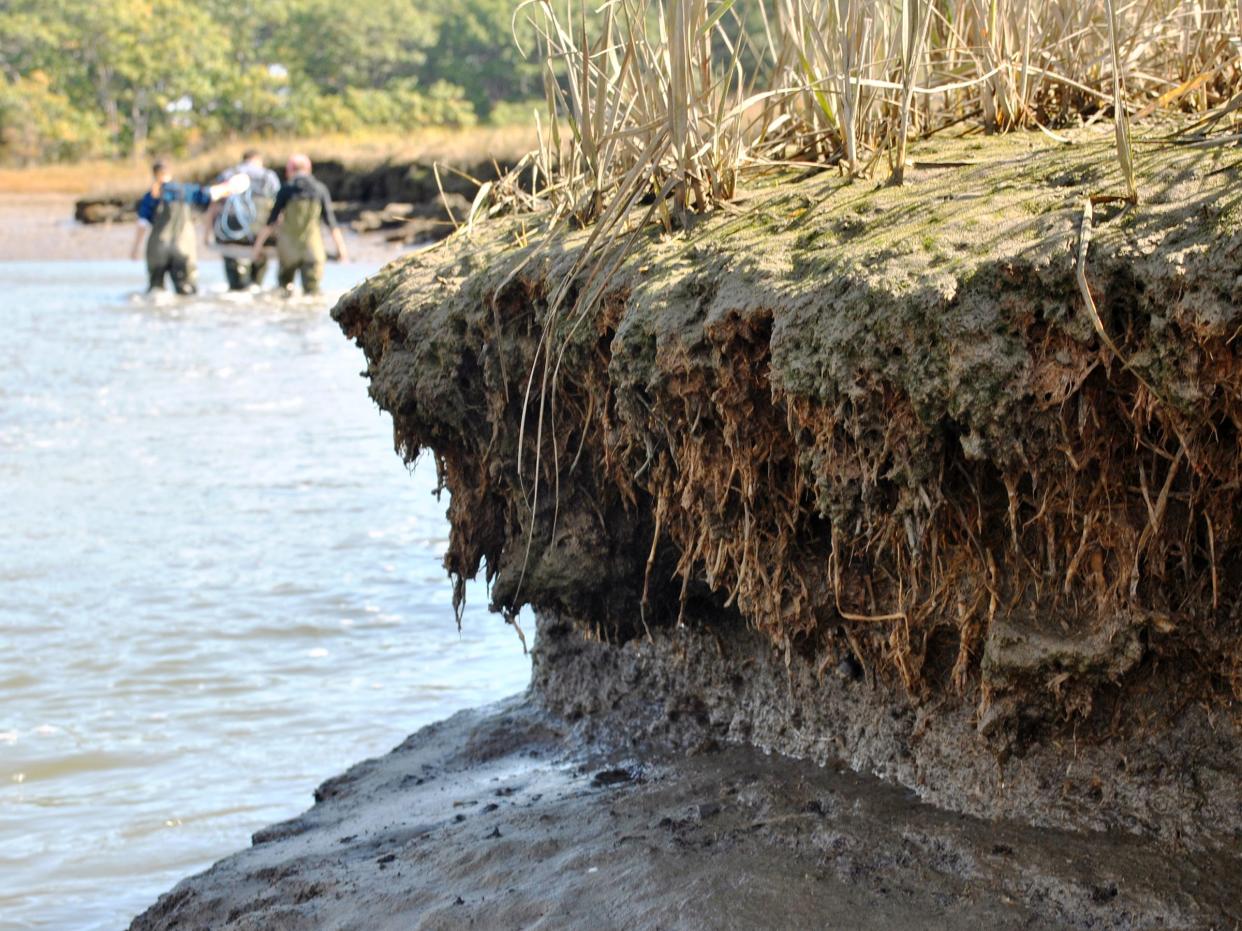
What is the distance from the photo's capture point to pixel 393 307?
9.73 feet

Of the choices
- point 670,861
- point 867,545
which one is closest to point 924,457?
point 867,545

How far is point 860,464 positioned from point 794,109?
4.10 feet

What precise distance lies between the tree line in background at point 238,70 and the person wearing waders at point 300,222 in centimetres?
4317

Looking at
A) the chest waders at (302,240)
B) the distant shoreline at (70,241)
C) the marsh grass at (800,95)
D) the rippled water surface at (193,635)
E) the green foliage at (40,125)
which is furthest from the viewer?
the green foliage at (40,125)

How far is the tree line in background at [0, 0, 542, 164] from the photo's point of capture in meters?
61.4

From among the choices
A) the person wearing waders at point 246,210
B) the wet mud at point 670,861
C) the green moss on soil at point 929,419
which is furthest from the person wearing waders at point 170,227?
the green moss on soil at point 929,419

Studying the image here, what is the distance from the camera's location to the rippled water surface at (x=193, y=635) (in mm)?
3344

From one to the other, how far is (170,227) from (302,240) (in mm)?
2980

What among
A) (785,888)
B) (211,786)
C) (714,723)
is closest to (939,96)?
(714,723)

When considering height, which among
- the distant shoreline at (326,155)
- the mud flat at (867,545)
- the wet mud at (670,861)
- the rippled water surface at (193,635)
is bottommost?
the rippled water surface at (193,635)

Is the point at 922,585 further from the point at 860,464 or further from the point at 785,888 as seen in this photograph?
the point at 785,888

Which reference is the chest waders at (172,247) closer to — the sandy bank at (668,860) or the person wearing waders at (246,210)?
the person wearing waders at (246,210)

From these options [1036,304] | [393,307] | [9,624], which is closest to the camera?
[1036,304]

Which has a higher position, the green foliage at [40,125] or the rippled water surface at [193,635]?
the green foliage at [40,125]
